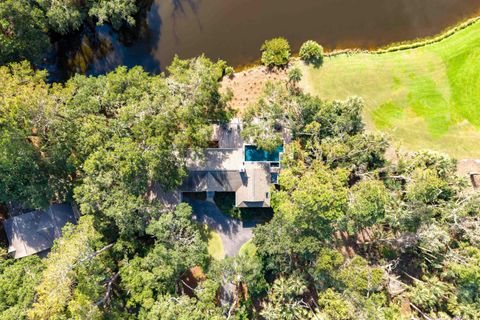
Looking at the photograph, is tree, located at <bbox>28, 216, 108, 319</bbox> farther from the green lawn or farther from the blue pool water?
the green lawn

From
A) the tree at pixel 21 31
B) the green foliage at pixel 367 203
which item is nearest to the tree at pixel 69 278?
the tree at pixel 21 31

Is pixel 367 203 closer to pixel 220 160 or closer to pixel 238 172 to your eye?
pixel 238 172

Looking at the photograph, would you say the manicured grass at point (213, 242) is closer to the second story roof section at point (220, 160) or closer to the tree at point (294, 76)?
the second story roof section at point (220, 160)

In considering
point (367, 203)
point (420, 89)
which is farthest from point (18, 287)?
point (420, 89)

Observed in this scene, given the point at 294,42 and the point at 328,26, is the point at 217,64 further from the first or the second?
the point at 328,26

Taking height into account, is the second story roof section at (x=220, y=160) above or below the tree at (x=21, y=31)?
below

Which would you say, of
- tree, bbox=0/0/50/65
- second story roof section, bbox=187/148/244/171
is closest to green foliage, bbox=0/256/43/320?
second story roof section, bbox=187/148/244/171
